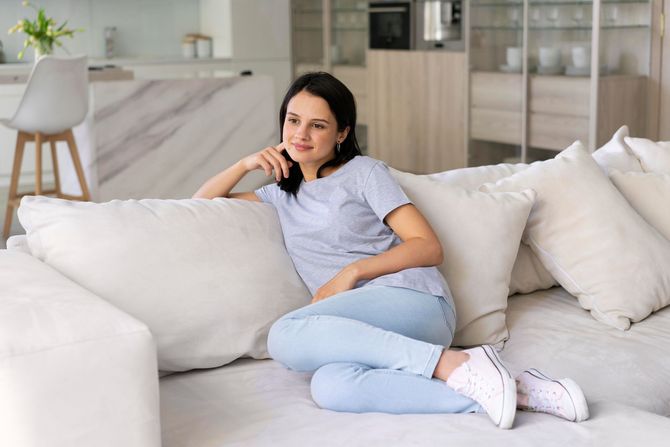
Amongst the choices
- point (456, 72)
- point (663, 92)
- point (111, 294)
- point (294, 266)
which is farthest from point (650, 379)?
point (456, 72)

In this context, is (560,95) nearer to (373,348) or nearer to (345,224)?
(345,224)

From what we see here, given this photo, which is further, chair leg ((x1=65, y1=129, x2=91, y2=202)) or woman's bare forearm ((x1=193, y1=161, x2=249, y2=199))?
chair leg ((x1=65, y1=129, x2=91, y2=202))

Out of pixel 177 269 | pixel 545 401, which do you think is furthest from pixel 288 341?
pixel 545 401

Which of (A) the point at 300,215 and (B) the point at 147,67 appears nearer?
(A) the point at 300,215

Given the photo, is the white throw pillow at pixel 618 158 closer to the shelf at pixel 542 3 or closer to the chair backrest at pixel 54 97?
the shelf at pixel 542 3

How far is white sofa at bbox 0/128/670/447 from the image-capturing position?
4.75 feet

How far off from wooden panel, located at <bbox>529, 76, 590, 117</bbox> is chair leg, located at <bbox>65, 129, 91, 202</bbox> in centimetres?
273

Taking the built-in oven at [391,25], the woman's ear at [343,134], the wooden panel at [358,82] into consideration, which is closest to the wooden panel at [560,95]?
the built-in oven at [391,25]

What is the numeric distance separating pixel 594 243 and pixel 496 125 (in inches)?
155

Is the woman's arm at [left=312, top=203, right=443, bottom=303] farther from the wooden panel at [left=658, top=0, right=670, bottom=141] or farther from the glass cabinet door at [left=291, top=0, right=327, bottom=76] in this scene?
the glass cabinet door at [left=291, top=0, right=327, bottom=76]

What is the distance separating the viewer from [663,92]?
5336 millimetres

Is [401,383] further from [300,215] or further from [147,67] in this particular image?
[147,67]

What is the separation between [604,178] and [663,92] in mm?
3050

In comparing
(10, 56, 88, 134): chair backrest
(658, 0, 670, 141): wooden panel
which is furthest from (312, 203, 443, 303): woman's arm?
(658, 0, 670, 141): wooden panel
